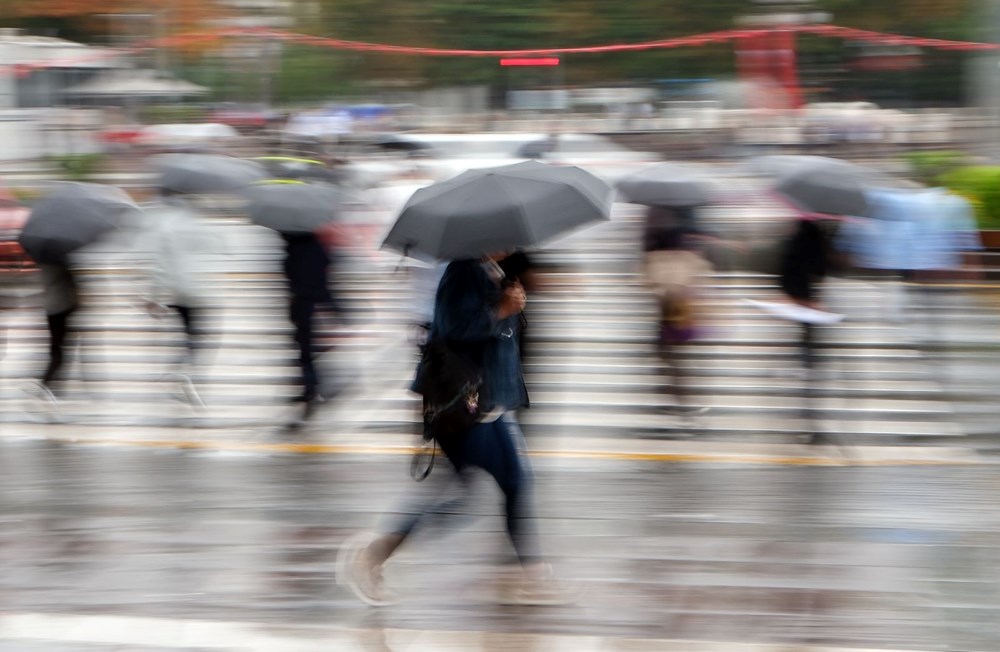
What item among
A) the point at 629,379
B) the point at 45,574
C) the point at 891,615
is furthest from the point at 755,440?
the point at 45,574

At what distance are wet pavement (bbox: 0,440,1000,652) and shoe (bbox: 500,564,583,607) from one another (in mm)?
72

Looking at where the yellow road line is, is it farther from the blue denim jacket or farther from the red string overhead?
the red string overhead

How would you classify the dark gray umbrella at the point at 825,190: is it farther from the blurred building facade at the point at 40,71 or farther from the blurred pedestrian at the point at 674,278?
the blurred building facade at the point at 40,71

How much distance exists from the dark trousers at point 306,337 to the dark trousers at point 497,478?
11.8 ft

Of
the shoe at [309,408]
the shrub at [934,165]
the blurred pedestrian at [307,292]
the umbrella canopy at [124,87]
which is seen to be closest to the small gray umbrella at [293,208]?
the blurred pedestrian at [307,292]

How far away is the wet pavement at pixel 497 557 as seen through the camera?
521 centimetres

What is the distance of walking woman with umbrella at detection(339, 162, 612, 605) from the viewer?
5016mm

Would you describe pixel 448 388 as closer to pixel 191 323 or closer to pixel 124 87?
pixel 191 323

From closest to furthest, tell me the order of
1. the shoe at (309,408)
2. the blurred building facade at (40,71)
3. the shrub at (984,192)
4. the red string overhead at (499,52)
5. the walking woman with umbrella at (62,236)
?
the walking woman with umbrella at (62,236)
the shoe at (309,408)
the shrub at (984,192)
the red string overhead at (499,52)
the blurred building facade at (40,71)

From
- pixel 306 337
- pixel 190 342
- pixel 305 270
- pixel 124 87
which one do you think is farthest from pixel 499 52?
pixel 124 87

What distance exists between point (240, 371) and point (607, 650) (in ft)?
20.9

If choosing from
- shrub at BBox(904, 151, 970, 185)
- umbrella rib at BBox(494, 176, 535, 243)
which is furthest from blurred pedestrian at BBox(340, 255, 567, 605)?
shrub at BBox(904, 151, 970, 185)

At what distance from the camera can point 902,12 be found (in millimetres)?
47312

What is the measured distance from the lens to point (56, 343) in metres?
9.50
